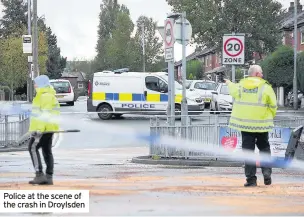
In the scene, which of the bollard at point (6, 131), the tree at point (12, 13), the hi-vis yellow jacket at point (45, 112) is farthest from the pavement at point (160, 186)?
the tree at point (12, 13)

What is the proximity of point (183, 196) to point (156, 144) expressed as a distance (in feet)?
20.7

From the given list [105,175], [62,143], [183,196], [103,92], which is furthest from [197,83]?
[183,196]

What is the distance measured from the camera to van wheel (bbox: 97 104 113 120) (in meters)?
27.1

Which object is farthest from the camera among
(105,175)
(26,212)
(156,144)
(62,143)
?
(62,143)

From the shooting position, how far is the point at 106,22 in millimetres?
103812

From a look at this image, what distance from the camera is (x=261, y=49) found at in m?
55.9

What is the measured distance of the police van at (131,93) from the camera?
1062 inches

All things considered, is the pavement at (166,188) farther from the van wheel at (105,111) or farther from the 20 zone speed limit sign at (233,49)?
the van wheel at (105,111)

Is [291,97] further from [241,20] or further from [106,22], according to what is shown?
[106,22]

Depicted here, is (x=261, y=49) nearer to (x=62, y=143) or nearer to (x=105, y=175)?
(x=62, y=143)

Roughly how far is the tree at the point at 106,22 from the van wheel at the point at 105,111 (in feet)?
243

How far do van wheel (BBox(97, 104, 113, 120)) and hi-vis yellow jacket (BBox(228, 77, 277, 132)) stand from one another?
1798 centimetres

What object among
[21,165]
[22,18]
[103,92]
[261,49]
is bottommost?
[21,165]

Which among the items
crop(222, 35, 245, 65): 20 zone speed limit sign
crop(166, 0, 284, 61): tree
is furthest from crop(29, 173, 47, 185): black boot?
crop(166, 0, 284, 61): tree
